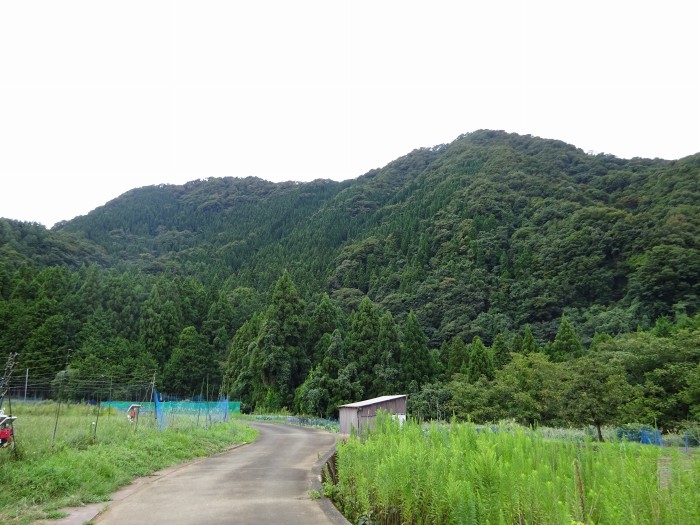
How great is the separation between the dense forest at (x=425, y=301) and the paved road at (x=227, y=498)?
23.1 ft

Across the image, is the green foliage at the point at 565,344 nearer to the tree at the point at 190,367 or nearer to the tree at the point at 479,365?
the tree at the point at 479,365

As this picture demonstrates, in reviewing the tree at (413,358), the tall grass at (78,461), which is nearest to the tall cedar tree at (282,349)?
the tree at (413,358)

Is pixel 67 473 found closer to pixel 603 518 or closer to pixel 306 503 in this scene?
pixel 306 503

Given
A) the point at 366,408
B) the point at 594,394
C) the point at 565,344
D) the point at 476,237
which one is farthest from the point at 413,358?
the point at 476,237

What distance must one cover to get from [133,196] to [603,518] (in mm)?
168869

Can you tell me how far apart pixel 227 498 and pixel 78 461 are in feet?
9.71

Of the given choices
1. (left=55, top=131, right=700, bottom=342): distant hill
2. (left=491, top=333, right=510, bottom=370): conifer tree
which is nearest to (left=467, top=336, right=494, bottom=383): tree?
(left=491, top=333, right=510, bottom=370): conifer tree

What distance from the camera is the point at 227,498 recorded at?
291 inches

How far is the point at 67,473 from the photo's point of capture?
757 cm

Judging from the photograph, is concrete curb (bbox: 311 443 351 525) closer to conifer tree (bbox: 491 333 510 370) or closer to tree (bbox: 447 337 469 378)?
conifer tree (bbox: 491 333 510 370)

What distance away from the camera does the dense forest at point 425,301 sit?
3052 centimetres

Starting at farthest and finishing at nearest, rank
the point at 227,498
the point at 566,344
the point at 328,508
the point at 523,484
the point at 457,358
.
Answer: the point at 457,358
the point at 566,344
the point at 227,498
the point at 328,508
the point at 523,484

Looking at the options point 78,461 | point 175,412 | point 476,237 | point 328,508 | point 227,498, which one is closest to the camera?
point 328,508

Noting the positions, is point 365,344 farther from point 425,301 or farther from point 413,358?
point 425,301
